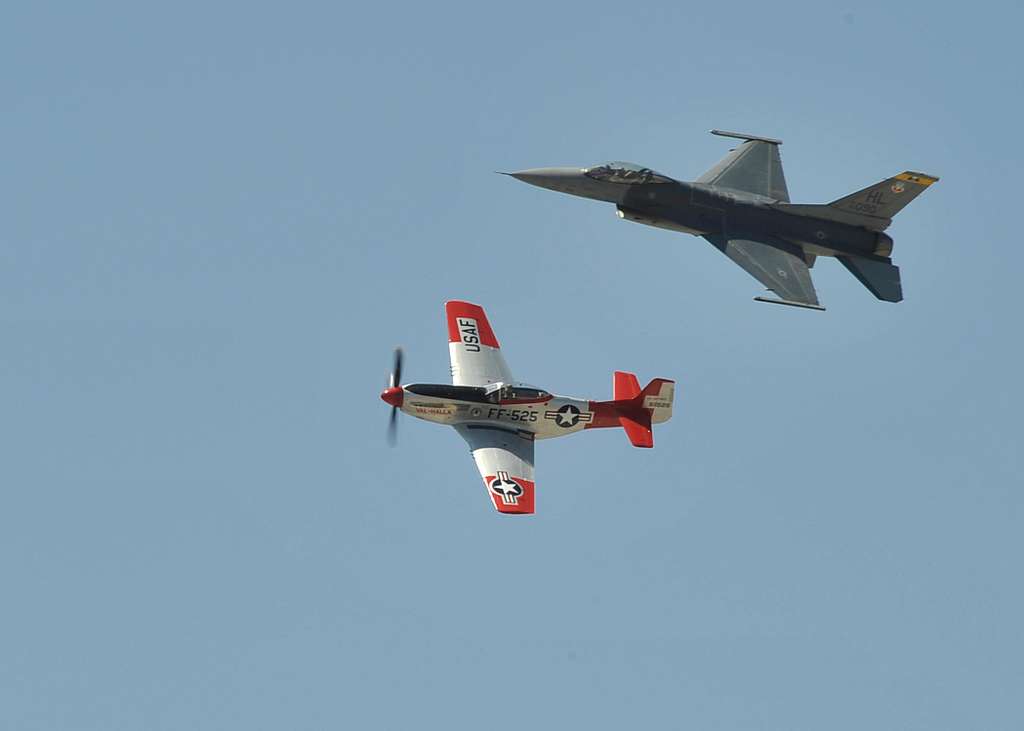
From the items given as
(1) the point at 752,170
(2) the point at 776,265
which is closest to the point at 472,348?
(2) the point at 776,265

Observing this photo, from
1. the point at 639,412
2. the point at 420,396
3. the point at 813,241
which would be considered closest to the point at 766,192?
the point at 813,241

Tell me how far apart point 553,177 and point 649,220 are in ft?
14.7

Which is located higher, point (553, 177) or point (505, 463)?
point (553, 177)

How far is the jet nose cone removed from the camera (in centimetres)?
8231

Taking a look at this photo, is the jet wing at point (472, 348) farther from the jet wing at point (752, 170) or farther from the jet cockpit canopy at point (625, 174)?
the jet wing at point (752, 170)

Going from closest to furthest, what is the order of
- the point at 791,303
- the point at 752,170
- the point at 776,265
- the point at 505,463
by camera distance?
the point at 505,463
the point at 791,303
the point at 776,265
the point at 752,170

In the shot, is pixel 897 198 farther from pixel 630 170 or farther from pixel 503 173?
pixel 503 173

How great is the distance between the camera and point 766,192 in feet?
277

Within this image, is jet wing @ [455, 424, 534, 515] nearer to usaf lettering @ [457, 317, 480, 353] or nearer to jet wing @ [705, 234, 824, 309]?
usaf lettering @ [457, 317, 480, 353]

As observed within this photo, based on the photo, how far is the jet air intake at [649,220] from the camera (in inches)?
3238

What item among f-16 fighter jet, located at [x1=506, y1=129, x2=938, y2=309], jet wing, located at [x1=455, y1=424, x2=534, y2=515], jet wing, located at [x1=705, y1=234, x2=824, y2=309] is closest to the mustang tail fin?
f-16 fighter jet, located at [x1=506, y1=129, x2=938, y2=309]

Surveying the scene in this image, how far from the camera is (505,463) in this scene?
76.6 meters

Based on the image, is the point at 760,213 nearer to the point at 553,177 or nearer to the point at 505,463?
the point at 553,177

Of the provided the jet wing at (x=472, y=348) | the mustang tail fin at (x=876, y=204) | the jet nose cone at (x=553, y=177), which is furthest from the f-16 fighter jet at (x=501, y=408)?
the mustang tail fin at (x=876, y=204)
